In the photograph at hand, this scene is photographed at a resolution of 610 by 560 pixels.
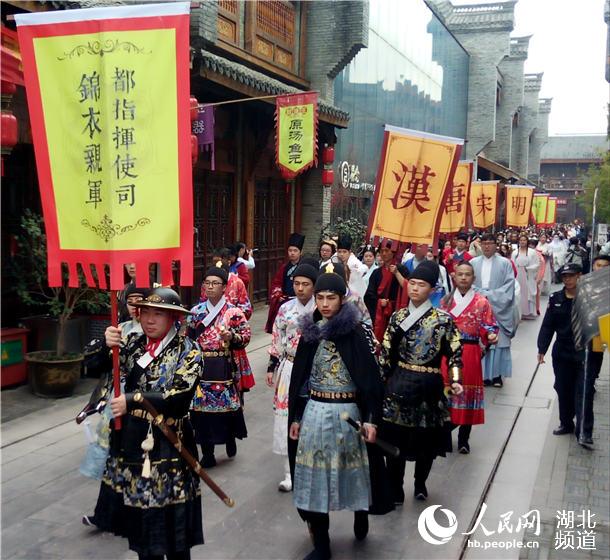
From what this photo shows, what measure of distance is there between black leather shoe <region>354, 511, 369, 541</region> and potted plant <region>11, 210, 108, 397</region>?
177 inches

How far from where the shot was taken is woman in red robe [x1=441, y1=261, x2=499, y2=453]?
6.42 metres

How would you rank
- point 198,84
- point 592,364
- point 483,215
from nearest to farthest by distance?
point 592,364 < point 198,84 < point 483,215

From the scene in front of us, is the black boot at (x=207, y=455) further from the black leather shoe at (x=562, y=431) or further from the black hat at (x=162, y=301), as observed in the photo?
the black leather shoe at (x=562, y=431)

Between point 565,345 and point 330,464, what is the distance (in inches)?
138

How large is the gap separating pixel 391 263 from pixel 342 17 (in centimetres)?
969

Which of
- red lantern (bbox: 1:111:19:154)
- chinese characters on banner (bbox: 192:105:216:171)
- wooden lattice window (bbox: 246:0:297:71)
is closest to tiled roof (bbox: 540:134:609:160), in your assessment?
wooden lattice window (bbox: 246:0:297:71)

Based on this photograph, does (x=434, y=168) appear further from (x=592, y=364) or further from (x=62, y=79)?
(x=62, y=79)

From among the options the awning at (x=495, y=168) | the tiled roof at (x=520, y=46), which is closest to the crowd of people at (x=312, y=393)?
the awning at (x=495, y=168)

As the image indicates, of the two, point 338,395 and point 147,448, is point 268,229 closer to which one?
point 338,395

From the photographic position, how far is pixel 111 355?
378 cm

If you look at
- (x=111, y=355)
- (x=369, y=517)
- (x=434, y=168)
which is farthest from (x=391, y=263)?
(x=111, y=355)

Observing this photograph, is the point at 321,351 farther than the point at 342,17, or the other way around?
the point at 342,17

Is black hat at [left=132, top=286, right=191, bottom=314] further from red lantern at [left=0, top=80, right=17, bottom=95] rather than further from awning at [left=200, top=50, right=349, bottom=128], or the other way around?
awning at [left=200, top=50, right=349, bottom=128]

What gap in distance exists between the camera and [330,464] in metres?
4.32
